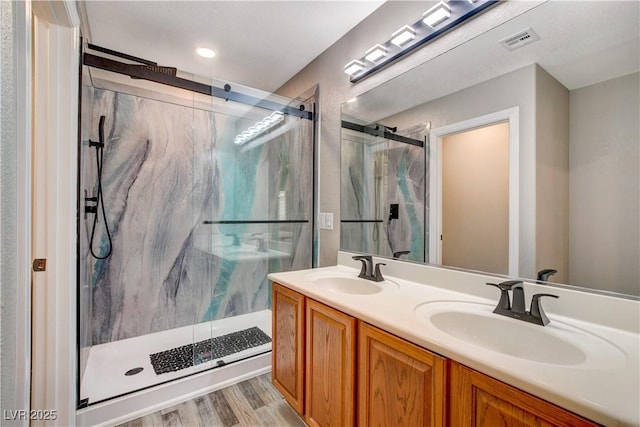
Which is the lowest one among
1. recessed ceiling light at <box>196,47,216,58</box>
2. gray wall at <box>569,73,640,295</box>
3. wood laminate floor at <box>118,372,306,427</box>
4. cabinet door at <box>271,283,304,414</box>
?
wood laminate floor at <box>118,372,306,427</box>

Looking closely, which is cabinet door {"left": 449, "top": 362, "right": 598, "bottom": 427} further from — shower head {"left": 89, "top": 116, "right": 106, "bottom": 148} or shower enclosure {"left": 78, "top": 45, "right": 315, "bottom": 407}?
shower head {"left": 89, "top": 116, "right": 106, "bottom": 148}

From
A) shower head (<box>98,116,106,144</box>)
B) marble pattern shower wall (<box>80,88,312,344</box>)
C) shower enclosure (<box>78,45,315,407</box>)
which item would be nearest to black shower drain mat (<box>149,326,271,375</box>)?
shower enclosure (<box>78,45,315,407</box>)

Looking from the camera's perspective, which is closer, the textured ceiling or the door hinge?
the door hinge

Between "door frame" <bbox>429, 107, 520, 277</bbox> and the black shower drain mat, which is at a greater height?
"door frame" <bbox>429, 107, 520, 277</bbox>

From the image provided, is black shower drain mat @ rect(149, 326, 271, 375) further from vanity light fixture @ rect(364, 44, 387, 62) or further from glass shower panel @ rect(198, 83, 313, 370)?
vanity light fixture @ rect(364, 44, 387, 62)

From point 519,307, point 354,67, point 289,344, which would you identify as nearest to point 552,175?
point 519,307

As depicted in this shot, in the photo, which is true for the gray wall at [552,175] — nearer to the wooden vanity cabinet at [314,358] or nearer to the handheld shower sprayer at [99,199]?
the wooden vanity cabinet at [314,358]

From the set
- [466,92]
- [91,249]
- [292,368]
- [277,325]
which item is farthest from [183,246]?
[466,92]

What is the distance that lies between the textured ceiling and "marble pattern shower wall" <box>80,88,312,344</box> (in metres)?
0.46

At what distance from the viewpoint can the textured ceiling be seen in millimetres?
1747

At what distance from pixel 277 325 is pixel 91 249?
5.41ft

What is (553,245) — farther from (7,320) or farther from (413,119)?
(7,320)

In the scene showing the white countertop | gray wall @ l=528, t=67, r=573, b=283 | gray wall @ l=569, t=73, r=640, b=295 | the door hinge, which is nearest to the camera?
the white countertop

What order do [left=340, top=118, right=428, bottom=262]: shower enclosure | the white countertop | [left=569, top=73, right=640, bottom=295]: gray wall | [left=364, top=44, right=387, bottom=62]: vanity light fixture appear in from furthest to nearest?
[left=364, top=44, right=387, bottom=62]: vanity light fixture < [left=340, top=118, right=428, bottom=262]: shower enclosure < [left=569, top=73, right=640, bottom=295]: gray wall < the white countertop
